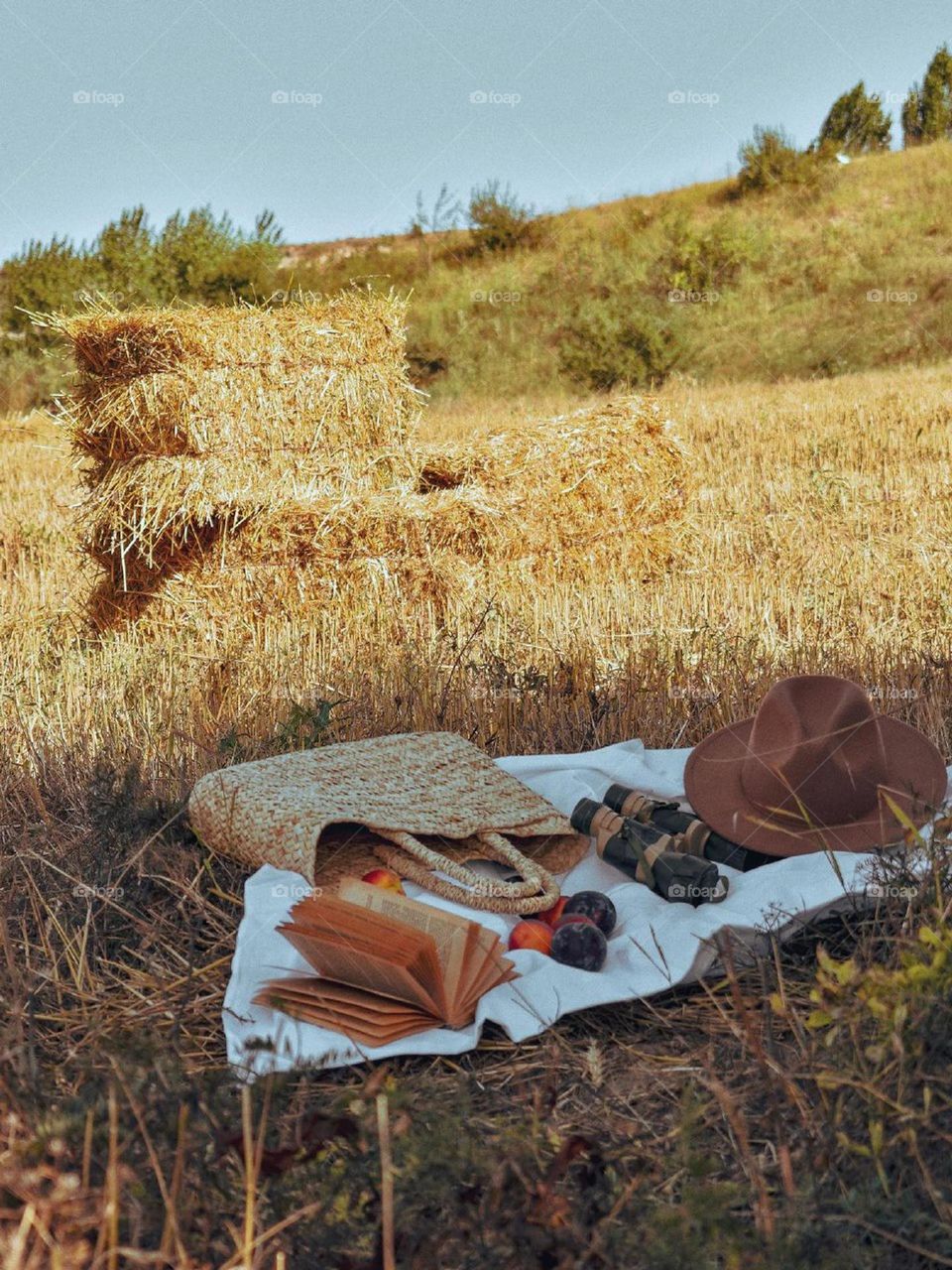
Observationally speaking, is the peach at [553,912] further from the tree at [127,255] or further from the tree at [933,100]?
the tree at [933,100]

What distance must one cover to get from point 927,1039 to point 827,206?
30435mm

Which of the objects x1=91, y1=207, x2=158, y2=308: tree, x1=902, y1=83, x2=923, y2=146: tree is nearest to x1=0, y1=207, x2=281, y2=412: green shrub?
x1=91, y1=207, x2=158, y2=308: tree

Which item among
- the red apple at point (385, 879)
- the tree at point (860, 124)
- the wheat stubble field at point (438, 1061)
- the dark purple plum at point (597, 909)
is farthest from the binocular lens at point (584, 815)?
the tree at point (860, 124)

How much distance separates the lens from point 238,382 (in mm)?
6930

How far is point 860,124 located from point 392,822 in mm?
39364

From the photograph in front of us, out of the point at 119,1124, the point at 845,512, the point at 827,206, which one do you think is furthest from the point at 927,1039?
the point at 827,206

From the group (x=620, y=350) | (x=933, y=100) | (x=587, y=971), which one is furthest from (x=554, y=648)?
(x=933, y=100)

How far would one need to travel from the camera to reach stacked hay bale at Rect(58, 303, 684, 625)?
22.5 ft

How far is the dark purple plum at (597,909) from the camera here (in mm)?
3035

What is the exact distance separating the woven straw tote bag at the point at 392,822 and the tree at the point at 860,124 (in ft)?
119

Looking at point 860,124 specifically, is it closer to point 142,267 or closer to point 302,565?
point 142,267

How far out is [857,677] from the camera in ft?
16.1

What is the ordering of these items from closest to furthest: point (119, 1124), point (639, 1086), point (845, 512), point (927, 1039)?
point (119, 1124) < point (927, 1039) < point (639, 1086) < point (845, 512)

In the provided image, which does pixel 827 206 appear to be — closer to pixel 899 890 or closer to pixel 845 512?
pixel 845 512
